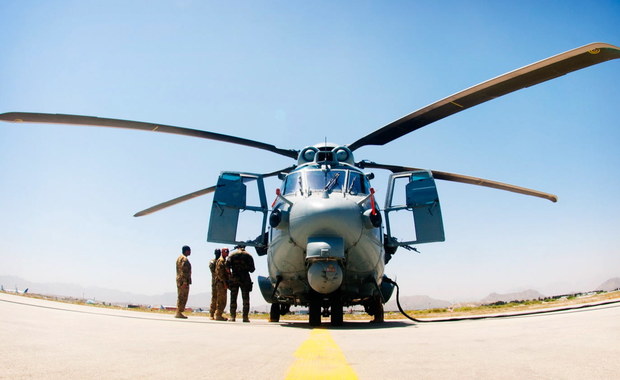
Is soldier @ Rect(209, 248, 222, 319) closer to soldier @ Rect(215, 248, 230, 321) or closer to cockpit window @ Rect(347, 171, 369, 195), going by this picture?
soldier @ Rect(215, 248, 230, 321)

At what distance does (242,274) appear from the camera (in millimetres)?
10453

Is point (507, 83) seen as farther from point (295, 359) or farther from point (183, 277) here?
point (183, 277)

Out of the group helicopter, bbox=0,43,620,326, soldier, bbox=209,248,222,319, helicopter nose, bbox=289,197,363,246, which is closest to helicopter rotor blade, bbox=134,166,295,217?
helicopter, bbox=0,43,620,326

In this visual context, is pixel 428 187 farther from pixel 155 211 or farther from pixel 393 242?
pixel 155 211

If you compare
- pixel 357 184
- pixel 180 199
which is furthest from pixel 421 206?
pixel 180 199

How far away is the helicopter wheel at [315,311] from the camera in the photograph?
8039 mm

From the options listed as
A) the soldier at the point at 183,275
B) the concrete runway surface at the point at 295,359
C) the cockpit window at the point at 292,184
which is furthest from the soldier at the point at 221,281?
the concrete runway surface at the point at 295,359

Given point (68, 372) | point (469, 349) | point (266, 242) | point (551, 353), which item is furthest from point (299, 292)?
point (68, 372)

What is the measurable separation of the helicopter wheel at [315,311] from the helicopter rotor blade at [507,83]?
15.7 feet

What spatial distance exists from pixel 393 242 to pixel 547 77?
17.9 feet

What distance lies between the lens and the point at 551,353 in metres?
2.81

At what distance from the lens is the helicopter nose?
7.54m

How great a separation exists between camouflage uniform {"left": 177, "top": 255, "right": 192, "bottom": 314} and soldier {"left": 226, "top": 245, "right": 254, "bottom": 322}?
44.0 inches

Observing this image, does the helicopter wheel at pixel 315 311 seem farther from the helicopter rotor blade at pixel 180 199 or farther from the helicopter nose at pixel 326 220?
the helicopter rotor blade at pixel 180 199
